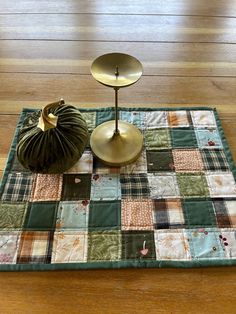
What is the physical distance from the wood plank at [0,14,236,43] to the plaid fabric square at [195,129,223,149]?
0.47m

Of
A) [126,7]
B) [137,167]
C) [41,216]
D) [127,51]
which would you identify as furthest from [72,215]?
[126,7]

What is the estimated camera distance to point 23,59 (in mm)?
1055

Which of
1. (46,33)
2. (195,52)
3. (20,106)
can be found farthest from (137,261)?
(46,33)

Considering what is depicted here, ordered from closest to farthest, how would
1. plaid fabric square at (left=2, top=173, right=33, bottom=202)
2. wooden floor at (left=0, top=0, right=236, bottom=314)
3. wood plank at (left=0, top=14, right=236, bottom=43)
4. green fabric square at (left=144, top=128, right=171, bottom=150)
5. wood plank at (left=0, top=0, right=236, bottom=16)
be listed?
1. wooden floor at (left=0, top=0, right=236, bottom=314)
2. plaid fabric square at (left=2, top=173, right=33, bottom=202)
3. green fabric square at (left=144, top=128, right=171, bottom=150)
4. wood plank at (left=0, top=14, right=236, bottom=43)
5. wood plank at (left=0, top=0, right=236, bottom=16)

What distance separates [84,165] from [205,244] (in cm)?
33

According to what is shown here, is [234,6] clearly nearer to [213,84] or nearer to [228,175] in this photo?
[213,84]

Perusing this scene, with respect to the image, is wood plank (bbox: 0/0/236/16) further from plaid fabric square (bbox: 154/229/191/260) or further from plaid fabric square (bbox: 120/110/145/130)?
plaid fabric square (bbox: 154/229/191/260)

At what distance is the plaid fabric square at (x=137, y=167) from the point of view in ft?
2.43

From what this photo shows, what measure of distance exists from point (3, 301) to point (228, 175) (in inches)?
21.4

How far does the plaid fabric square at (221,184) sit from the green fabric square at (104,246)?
24 centimetres

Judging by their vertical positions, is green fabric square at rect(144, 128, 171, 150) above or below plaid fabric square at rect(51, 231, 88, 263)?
above

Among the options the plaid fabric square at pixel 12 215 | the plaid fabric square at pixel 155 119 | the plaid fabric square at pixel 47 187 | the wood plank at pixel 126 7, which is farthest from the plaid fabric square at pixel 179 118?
the wood plank at pixel 126 7

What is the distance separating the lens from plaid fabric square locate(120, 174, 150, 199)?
2.29 feet

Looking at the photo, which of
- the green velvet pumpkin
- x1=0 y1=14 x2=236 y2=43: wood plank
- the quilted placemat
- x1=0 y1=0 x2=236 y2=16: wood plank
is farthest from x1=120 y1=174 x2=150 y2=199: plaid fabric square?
x1=0 y1=0 x2=236 y2=16: wood plank
